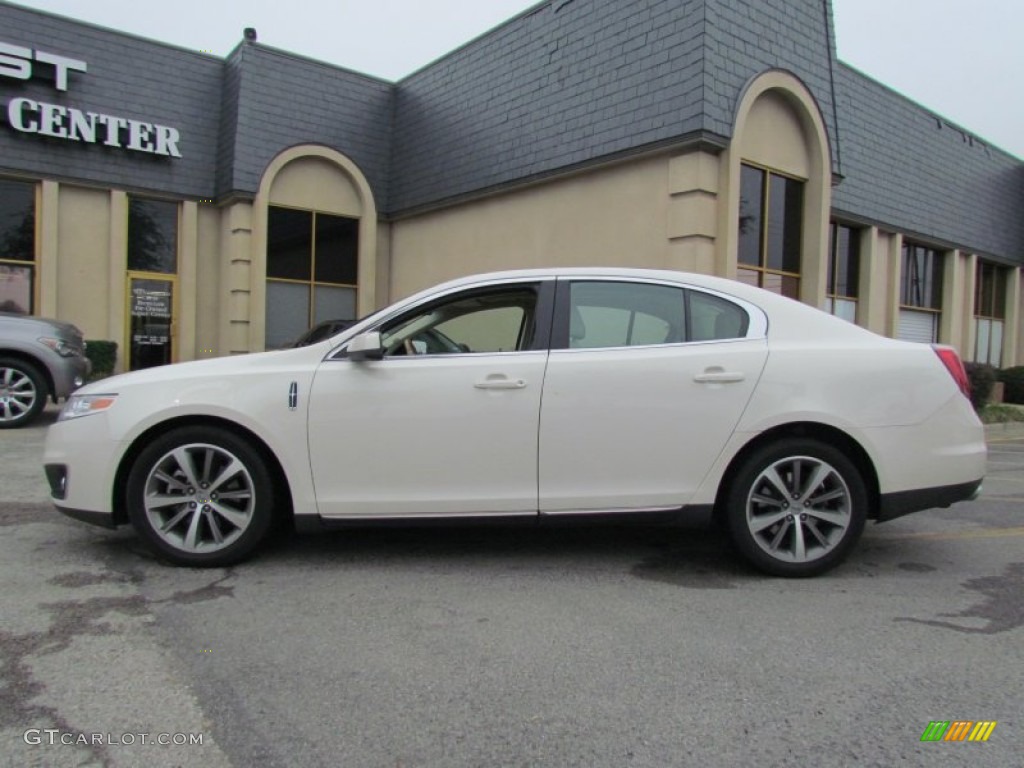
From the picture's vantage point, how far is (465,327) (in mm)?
4305

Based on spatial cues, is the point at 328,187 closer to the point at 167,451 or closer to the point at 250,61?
the point at 250,61

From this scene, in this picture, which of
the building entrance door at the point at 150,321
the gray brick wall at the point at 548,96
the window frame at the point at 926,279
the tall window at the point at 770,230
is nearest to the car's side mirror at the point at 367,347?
the gray brick wall at the point at 548,96

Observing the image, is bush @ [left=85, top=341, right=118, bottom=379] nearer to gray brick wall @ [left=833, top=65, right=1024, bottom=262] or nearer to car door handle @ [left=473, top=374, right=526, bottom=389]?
car door handle @ [left=473, top=374, right=526, bottom=389]

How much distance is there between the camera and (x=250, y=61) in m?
13.9

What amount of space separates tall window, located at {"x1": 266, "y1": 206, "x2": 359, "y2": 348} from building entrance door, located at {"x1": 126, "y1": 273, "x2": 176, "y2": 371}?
6.08 ft

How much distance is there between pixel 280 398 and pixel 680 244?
7.26 m

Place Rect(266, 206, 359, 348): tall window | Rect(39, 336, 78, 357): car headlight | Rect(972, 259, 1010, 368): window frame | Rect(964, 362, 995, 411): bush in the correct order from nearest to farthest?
Rect(39, 336, 78, 357): car headlight → Rect(964, 362, 995, 411): bush → Rect(266, 206, 359, 348): tall window → Rect(972, 259, 1010, 368): window frame

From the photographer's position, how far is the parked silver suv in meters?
8.59

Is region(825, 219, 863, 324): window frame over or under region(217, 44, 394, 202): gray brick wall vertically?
under

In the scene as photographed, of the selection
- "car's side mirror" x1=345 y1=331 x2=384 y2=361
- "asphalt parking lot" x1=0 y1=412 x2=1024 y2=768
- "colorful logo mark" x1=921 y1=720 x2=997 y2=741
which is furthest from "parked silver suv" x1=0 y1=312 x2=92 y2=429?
"colorful logo mark" x1=921 y1=720 x2=997 y2=741

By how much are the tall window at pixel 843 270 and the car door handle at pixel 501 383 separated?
12151mm

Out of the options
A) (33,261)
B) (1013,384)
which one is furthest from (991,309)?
(33,261)

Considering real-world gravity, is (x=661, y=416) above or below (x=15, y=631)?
above

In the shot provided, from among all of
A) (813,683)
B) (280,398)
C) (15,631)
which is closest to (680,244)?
(280,398)
